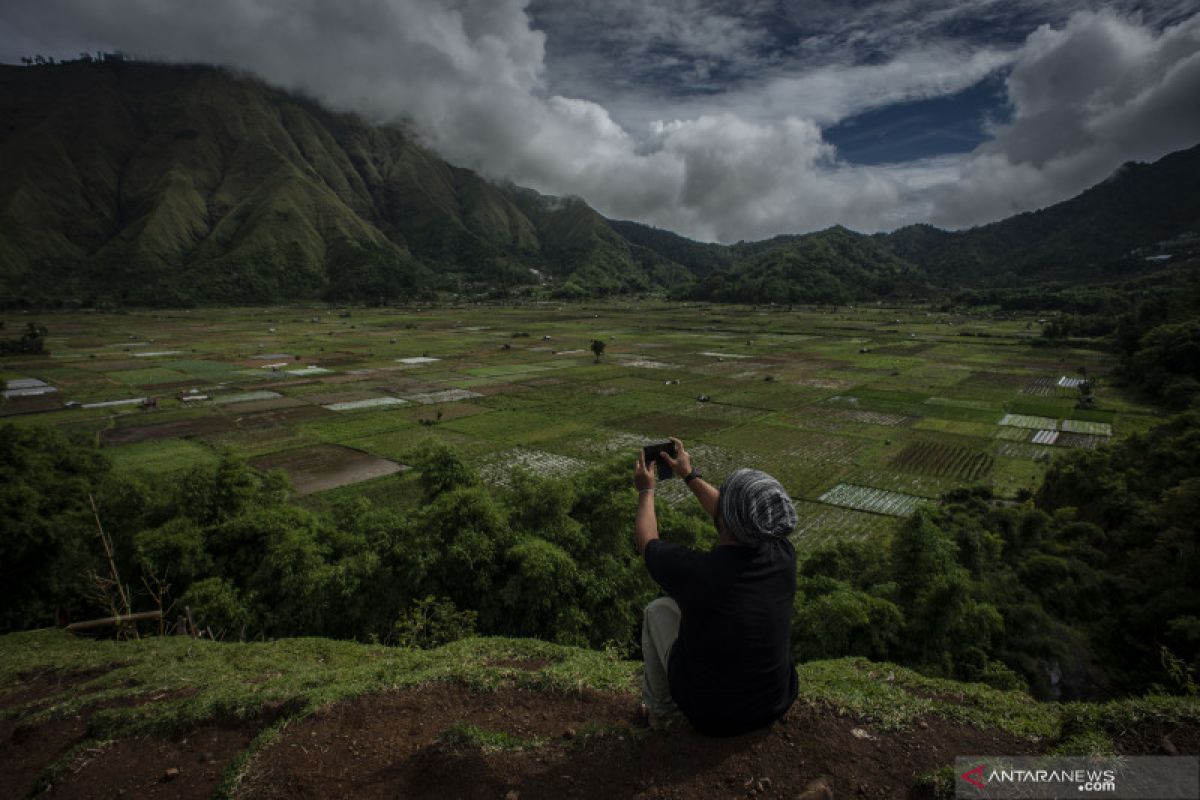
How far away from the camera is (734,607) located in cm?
425

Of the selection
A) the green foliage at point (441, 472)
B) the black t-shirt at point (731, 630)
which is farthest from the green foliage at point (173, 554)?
the black t-shirt at point (731, 630)

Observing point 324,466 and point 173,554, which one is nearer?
point 173,554

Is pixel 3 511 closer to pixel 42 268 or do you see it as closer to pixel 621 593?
pixel 621 593

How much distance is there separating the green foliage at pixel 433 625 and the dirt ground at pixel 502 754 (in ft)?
21.3

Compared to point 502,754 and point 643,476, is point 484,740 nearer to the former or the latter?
point 502,754

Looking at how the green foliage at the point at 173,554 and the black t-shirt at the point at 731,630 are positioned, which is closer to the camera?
the black t-shirt at the point at 731,630

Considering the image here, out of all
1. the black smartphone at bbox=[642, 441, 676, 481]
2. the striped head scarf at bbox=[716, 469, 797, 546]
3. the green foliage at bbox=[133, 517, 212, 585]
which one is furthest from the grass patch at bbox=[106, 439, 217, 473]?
the striped head scarf at bbox=[716, 469, 797, 546]

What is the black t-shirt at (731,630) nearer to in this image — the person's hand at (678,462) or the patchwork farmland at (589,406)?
the person's hand at (678,462)

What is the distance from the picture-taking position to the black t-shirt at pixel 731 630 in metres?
4.27

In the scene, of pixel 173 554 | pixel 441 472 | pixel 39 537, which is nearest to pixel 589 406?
pixel 441 472

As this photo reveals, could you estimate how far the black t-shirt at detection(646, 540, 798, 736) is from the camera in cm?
427

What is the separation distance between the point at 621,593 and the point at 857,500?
25.6m

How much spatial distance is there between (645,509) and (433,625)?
11.4 metres

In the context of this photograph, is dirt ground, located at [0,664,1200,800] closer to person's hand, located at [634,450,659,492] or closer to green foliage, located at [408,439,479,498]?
person's hand, located at [634,450,659,492]
